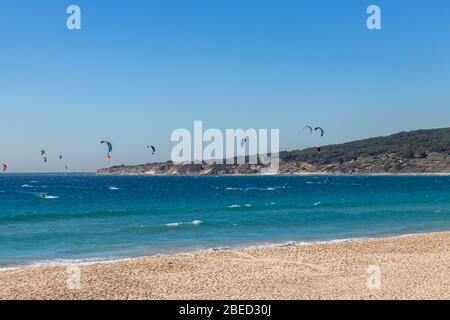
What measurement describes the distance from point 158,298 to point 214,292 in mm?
1494

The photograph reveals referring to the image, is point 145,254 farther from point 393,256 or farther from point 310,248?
point 393,256

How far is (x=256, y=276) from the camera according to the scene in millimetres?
16578

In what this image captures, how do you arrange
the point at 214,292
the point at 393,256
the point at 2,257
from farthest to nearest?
the point at 2,257 < the point at 393,256 < the point at 214,292

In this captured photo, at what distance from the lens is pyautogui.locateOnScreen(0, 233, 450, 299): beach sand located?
1388 cm

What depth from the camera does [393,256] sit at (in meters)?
20.5

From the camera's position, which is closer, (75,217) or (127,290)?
(127,290)

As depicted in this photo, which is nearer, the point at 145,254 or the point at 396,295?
the point at 396,295

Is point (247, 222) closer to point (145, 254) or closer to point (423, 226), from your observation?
point (423, 226)

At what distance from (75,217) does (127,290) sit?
30481mm

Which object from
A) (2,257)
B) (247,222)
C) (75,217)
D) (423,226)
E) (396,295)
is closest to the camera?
(396,295)

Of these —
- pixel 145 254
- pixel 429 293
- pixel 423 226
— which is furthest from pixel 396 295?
pixel 423 226

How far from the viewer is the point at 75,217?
43688 mm

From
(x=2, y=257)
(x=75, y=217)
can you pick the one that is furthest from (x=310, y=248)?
(x=75, y=217)

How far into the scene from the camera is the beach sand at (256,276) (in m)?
13.9
